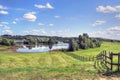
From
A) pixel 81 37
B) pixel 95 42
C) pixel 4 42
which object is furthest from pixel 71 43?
pixel 4 42

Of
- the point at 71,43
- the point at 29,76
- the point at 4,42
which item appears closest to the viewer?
the point at 29,76

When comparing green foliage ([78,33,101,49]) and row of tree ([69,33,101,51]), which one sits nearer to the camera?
row of tree ([69,33,101,51])

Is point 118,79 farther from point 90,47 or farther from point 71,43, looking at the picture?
point 90,47

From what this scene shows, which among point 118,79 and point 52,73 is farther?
point 52,73

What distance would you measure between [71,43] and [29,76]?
3570 inches

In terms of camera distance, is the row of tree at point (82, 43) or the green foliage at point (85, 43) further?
the green foliage at point (85, 43)

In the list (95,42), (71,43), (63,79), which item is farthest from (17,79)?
(95,42)

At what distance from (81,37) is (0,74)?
102947 millimetres

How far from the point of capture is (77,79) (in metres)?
13.6

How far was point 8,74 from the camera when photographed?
1591 centimetres

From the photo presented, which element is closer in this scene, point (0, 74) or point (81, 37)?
point (0, 74)

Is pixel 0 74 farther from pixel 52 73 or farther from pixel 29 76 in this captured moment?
pixel 52 73

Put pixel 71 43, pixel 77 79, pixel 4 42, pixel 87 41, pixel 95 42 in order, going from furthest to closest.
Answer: pixel 4 42 < pixel 95 42 < pixel 87 41 < pixel 71 43 < pixel 77 79

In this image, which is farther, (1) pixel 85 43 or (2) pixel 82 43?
(1) pixel 85 43
